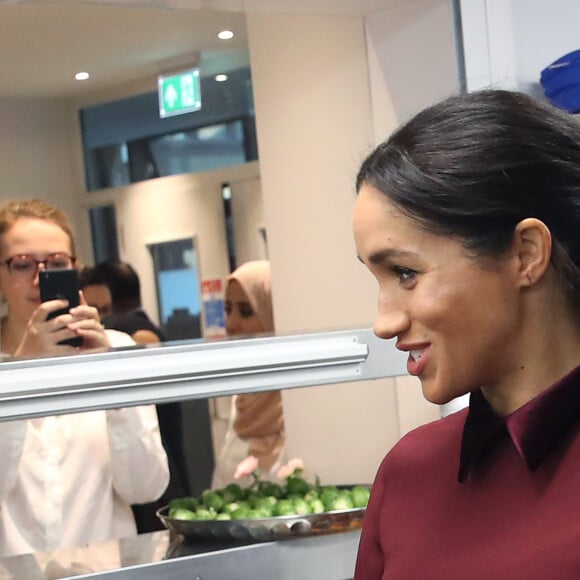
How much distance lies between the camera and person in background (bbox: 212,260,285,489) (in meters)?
3.02

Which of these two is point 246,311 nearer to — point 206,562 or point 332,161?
point 332,161

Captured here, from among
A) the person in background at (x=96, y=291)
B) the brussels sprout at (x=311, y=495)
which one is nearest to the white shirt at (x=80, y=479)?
the brussels sprout at (x=311, y=495)

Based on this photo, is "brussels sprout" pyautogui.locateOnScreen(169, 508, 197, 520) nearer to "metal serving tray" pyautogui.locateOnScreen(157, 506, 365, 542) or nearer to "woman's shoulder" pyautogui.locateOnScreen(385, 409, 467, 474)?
"metal serving tray" pyautogui.locateOnScreen(157, 506, 365, 542)

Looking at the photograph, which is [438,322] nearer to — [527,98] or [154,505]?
[527,98]

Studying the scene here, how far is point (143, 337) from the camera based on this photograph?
326 cm

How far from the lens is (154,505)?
2.51 metres

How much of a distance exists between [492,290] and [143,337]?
7.77 feet

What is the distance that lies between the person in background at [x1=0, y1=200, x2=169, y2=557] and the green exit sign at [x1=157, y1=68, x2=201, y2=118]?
254 centimetres

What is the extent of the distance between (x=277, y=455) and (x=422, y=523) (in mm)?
1961

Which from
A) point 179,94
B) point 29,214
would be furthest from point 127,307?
point 29,214

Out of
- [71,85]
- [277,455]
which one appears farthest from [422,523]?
[71,85]

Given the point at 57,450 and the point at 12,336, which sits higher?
the point at 12,336

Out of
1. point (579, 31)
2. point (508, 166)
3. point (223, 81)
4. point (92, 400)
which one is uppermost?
point (223, 81)

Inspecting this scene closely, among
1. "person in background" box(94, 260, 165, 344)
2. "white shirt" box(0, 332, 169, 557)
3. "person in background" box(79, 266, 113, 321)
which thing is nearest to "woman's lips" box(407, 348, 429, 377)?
"white shirt" box(0, 332, 169, 557)
